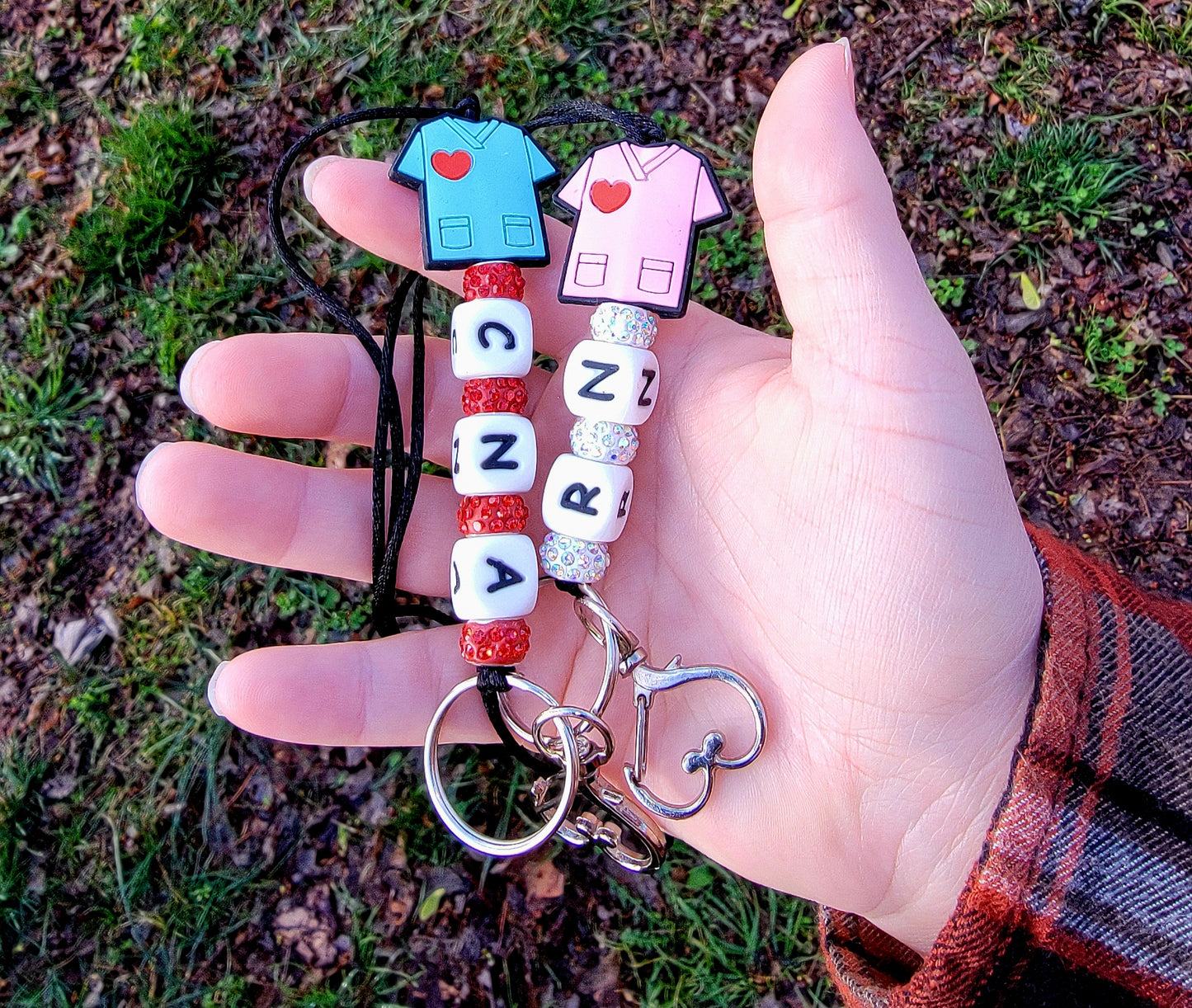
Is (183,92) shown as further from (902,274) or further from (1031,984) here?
(1031,984)

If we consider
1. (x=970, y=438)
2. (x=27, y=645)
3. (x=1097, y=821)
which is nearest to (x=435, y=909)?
(x=27, y=645)

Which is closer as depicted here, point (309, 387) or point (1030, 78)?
point (309, 387)

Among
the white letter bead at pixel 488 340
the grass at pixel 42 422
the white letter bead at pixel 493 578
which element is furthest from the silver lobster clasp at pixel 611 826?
the grass at pixel 42 422

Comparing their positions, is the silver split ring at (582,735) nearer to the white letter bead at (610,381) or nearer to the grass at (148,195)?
the white letter bead at (610,381)

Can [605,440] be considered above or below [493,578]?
above

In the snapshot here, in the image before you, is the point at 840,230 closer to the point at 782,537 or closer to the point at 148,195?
the point at 782,537

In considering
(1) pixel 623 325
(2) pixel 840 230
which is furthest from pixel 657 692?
(2) pixel 840 230

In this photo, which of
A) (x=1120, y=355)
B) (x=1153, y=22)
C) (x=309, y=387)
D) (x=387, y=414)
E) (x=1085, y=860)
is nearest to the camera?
(x=1085, y=860)
